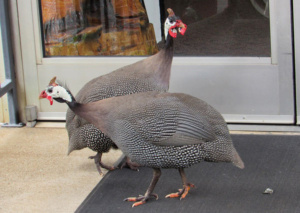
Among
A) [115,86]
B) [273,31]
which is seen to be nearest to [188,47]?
[273,31]

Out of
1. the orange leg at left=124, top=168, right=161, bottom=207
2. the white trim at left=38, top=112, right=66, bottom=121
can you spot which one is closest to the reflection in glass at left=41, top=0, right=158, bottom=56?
the white trim at left=38, top=112, right=66, bottom=121

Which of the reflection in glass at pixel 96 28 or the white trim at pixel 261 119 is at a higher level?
the reflection in glass at pixel 96 28

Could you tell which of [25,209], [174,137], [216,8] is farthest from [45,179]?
[216,8]

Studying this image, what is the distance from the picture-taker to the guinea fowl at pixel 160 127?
316 centimetres

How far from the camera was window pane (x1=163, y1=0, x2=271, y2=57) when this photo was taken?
15.2 feet

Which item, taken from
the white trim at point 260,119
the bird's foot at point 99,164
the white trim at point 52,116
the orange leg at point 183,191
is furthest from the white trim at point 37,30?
the orange leg at point 183,191

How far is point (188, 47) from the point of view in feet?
15.9

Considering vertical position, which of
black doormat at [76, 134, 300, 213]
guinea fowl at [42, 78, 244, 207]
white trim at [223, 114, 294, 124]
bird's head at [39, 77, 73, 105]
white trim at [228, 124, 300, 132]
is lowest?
black doormat at [76, 134, 300, 213]

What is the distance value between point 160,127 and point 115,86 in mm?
755

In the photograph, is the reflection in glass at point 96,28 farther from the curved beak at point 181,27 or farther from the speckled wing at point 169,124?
the speckled wing at point 169,124

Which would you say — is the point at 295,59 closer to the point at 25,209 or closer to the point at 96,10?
the point at 96,10

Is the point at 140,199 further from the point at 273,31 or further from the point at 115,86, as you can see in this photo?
A: the point at 273,31

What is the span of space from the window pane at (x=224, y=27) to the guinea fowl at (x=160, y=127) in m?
1.53

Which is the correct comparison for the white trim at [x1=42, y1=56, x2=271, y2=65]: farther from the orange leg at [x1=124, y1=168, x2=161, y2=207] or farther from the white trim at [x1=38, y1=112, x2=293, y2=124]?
the orange leg at [x1=124, y1=168, x2=161, y2=207]
